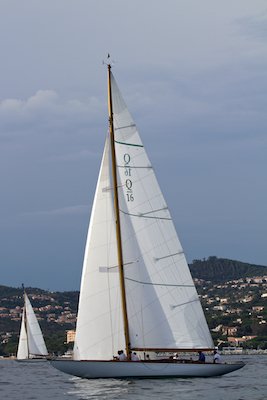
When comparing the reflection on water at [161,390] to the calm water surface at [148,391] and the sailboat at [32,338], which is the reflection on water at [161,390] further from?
the sailboat at [32,338]

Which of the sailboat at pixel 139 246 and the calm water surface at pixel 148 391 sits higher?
the sailboat at pixel 139 246

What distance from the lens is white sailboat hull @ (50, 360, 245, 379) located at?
134 ft

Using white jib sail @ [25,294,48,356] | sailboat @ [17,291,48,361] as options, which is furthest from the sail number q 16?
white jib sail @ [25,294,48,356]

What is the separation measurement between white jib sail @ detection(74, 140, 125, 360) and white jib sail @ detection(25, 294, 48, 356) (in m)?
63.7

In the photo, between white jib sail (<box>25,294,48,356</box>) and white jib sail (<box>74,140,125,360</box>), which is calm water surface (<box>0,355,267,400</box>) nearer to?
white jib sail (<box>74,140,125,360</box>)

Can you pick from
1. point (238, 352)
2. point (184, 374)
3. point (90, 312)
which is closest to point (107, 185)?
point (90, 312)

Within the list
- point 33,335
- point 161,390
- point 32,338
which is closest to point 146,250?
point 161,390

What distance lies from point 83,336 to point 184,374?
432 cm

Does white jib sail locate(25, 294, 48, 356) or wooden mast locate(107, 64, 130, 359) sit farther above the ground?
white jib sail locate(25, 294, 48, 356)

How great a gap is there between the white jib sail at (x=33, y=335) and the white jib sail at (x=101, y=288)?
209 ft

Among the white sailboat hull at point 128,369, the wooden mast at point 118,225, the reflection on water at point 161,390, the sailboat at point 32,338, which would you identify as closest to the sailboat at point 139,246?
the wooden mast at point 118,225

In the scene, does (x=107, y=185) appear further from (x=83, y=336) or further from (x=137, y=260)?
(x=83, y=336)

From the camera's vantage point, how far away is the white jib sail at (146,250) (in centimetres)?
4288

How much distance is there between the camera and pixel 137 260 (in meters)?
43.0
